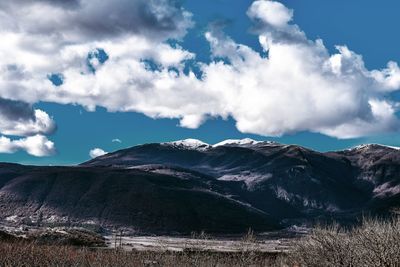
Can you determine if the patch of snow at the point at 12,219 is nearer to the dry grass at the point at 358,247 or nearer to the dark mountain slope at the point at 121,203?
the dark mountain slope at the point at 121,203

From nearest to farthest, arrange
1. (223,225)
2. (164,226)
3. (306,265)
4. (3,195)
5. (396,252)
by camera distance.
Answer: (396,252), (306,265), (164,226), (223,225), (3,195)

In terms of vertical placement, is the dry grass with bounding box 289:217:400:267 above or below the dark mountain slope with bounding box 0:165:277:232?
below

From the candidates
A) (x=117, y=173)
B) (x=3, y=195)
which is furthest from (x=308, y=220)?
(x=3, y=195)

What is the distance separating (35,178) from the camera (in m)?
173

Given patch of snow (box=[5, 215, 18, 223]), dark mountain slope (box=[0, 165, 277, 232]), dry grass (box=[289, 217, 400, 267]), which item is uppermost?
dark mountain slope (box=[0, 165, 277, 232])

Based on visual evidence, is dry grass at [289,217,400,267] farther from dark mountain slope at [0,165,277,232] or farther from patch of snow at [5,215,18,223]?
patch of snow at [5,215,18,223]

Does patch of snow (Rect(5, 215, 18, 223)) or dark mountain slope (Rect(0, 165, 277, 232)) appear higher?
dark mountain slope (Rect(0, 165, 277, 232))

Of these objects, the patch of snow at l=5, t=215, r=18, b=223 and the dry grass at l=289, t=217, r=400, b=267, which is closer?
the dry grass at l=289, t=217, r=400, b=267

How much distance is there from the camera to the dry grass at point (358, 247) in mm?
21703

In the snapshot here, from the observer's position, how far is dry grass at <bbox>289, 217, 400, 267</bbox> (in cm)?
2170

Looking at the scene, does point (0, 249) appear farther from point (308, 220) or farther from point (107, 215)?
point (308, 220)

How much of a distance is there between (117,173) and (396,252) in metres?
156

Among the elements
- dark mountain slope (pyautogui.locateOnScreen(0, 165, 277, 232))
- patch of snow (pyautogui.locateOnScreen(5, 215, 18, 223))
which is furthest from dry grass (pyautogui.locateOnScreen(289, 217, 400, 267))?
patch of snow (pyautogui.locateOnScreen(5, 215, 18, 223))

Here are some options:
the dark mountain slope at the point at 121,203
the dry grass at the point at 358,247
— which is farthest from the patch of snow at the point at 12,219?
the dry grass at the point at 358,247
